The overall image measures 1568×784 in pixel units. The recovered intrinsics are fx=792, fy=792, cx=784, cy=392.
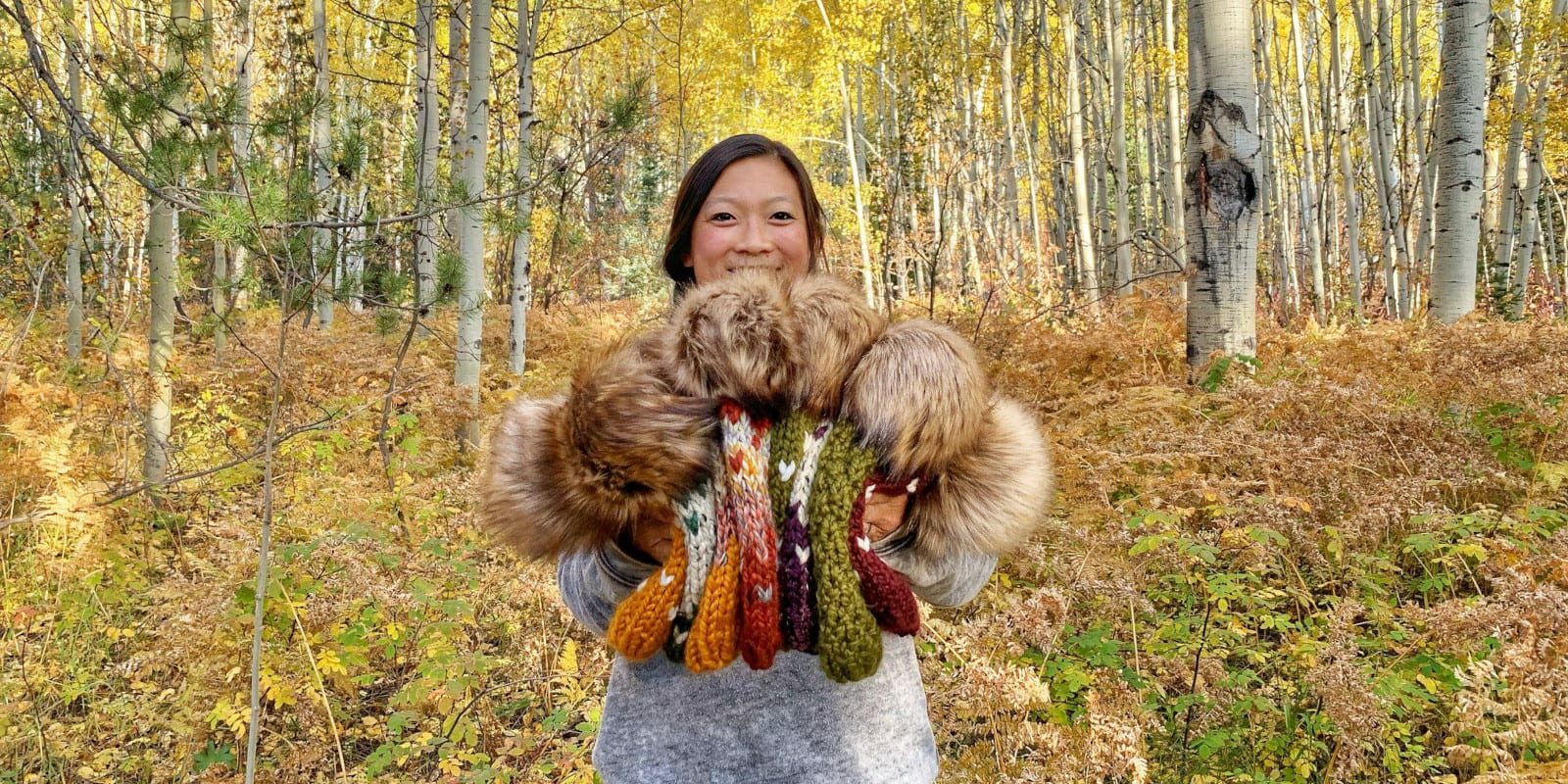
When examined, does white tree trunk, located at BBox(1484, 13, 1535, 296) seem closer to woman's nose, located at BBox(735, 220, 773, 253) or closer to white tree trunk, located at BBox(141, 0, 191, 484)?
woman's nose, located at BBox(735, 220, 773, 253)

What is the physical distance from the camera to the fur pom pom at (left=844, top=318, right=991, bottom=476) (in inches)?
41.8

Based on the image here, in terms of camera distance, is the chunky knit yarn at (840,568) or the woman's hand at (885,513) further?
the woman's hand at (885,513)

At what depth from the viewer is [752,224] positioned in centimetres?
156

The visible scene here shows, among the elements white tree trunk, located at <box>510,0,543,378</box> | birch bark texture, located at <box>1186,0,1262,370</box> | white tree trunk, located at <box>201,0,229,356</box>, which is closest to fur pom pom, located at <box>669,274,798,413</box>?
white tree trunk, located at <box>201,0,229,356</box>

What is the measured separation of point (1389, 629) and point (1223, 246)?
8.18 ft

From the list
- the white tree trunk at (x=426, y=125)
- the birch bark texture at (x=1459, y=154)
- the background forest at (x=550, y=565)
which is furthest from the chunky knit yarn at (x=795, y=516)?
the birch bark texture at (x=1459, y=154)

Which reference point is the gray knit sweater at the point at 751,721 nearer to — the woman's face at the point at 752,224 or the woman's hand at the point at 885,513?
the woman's hand at the point at 885,513

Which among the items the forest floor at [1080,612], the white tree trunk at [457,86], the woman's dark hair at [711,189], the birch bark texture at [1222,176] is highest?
the white tree trunk at [457,86]

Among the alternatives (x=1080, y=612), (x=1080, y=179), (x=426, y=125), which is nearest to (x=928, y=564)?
(x=1080, y=612)

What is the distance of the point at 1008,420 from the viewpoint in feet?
4.11

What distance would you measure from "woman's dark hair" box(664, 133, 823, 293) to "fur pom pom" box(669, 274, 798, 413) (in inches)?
23.2

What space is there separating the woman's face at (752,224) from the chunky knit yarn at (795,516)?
0.53 metres

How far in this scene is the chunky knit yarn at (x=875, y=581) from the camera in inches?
42.5

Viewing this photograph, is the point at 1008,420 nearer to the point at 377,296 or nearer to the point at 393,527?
the point at 377,296
